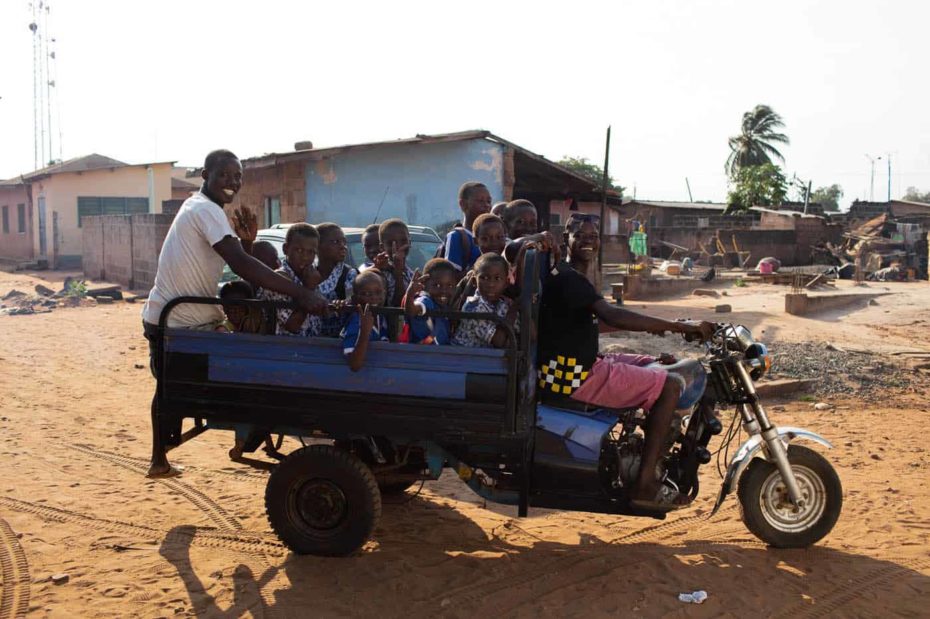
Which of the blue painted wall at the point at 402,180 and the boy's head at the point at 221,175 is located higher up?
the blue painted wall at the point at 402,180

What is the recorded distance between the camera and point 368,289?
408 cm

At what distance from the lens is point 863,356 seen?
9.94 m

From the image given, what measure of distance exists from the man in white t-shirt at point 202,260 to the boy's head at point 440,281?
0.75 meters

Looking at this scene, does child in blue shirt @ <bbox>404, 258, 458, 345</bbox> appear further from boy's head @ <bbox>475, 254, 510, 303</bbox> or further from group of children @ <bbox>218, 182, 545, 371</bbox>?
boy's head @ <bbox>475, 254, 510, 303</bbox>

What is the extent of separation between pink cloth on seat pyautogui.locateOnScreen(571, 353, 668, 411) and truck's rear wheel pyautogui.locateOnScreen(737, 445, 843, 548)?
2.45ft

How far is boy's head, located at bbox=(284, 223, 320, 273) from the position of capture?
4391 mm

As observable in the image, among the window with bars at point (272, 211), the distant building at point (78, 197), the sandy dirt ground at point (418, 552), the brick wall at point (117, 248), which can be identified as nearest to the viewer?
the sandy dirt ground at point (418, 552)

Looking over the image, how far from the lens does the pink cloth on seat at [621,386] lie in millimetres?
4027

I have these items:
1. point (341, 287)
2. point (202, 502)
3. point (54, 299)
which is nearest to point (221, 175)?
point (341, 287)

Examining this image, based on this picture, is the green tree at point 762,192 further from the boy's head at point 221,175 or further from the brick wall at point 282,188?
the boy's head at point 221,175

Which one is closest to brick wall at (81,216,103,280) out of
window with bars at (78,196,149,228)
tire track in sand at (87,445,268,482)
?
window with bars at (78,196,149,228)

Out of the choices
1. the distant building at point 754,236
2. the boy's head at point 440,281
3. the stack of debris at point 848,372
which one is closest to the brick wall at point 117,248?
the distant building at point 754,236

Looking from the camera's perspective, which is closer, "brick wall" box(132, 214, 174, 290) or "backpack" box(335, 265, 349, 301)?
"backpack" box(335, 265, 349, 301)

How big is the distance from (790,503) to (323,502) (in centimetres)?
242
